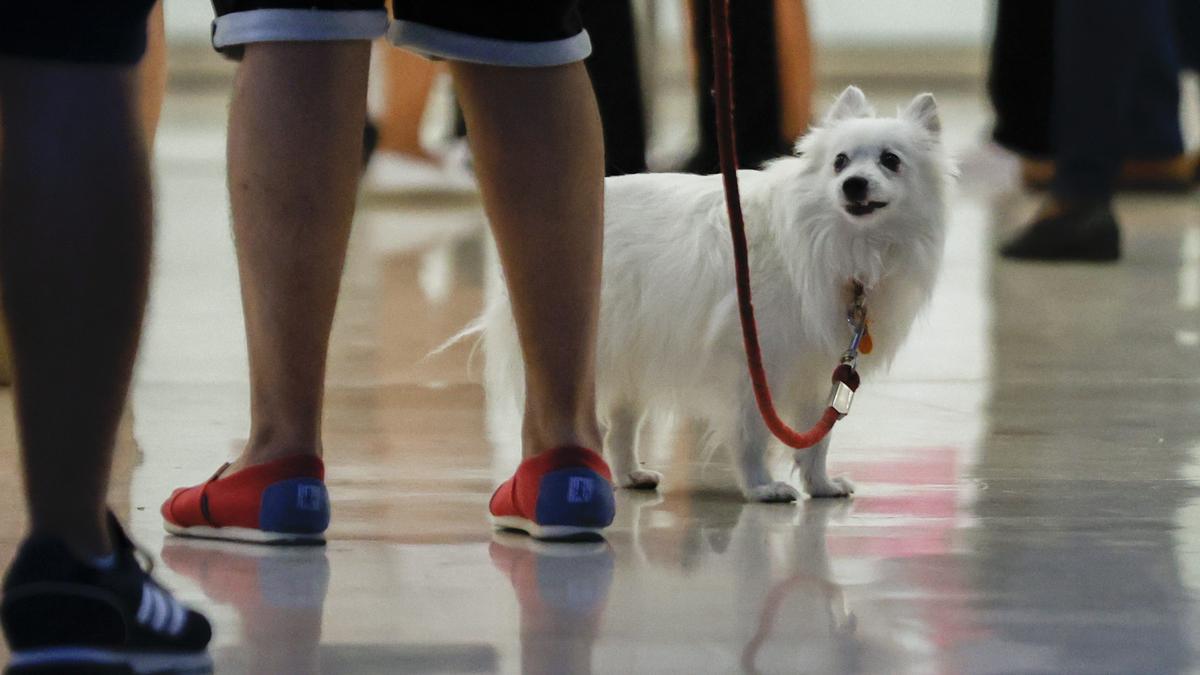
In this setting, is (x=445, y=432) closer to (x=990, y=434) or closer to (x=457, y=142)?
(x=990, y=434)

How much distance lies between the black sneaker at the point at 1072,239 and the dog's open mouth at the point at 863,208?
9.04ft

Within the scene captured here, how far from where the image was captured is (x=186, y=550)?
2.24m

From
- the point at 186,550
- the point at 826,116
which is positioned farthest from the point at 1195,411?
the point at 186,550

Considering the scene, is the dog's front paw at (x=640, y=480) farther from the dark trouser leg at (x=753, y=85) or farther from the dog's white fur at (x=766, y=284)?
the dark trouser leg at (x=753, y=85)

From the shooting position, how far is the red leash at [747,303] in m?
2.35

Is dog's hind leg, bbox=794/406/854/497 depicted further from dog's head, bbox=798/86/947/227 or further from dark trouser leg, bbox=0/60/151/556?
dark trouser leg, bbox=0/60/151/556

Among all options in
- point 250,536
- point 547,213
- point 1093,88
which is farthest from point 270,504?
point 1093,88

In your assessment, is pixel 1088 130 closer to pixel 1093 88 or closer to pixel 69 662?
pixel 1093 88

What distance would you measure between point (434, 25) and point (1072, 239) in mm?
3546

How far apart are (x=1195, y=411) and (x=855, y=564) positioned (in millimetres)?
1233

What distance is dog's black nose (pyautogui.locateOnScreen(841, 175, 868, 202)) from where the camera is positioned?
2721mm

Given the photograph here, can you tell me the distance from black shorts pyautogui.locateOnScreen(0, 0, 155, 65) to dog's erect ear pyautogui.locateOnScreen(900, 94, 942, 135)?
1469mm

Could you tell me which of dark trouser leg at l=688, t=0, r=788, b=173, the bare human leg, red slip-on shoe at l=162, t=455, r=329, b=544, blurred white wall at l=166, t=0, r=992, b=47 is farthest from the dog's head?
blurred white wall at l=166, t=0, r=992, b=47

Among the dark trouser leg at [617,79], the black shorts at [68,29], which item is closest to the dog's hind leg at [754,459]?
the black shorts at [68,29]
